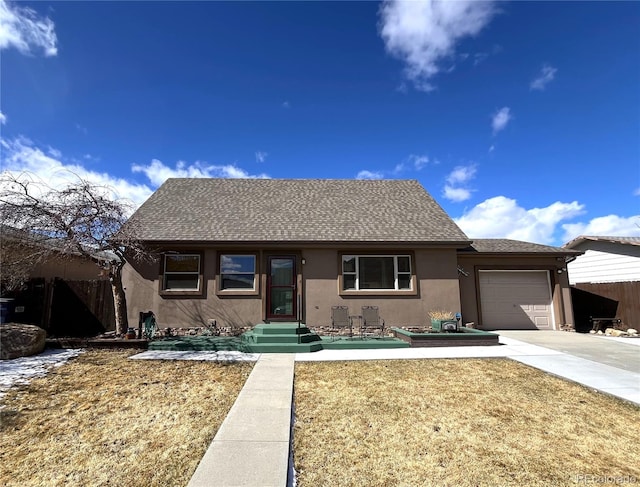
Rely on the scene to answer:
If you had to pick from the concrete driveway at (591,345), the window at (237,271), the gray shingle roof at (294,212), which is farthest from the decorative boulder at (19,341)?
the concrete driveway at (591,345)

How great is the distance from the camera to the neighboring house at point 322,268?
10664 mm

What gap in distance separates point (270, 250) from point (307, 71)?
7033 mm

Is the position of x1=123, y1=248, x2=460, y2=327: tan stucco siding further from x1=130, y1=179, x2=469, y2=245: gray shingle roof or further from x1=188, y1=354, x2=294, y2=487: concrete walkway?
x1=188, y1=354, x2=294, y2=487: concrete walkway

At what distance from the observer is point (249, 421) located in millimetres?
4297

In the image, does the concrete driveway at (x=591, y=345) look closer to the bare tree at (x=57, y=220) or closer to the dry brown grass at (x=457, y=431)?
the dry brown grass at (x=457, y=431)

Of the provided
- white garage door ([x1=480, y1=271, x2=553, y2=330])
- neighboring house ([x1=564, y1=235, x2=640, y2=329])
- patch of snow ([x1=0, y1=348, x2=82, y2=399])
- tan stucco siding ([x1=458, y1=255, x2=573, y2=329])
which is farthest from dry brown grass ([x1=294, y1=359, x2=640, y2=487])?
neighboring house ([x1=564, y1=235, x2=640, y2=329])


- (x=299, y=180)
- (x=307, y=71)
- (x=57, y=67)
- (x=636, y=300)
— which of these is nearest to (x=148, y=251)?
(x=57, y=67)

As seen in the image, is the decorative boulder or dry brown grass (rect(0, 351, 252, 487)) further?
the decorative boulder

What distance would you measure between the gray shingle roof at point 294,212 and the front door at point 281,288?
3.08 ft

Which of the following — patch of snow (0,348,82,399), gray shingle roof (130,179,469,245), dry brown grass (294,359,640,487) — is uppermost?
gray shingle roof (130,179,469,245)

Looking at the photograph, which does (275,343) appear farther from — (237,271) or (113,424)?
(113,424)

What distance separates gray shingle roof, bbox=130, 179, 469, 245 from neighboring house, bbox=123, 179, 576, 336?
7cm

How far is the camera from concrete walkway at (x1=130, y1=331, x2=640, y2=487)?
10.4 feet

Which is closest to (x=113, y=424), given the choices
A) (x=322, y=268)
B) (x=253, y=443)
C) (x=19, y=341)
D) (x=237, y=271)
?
(x=253, y=443)
